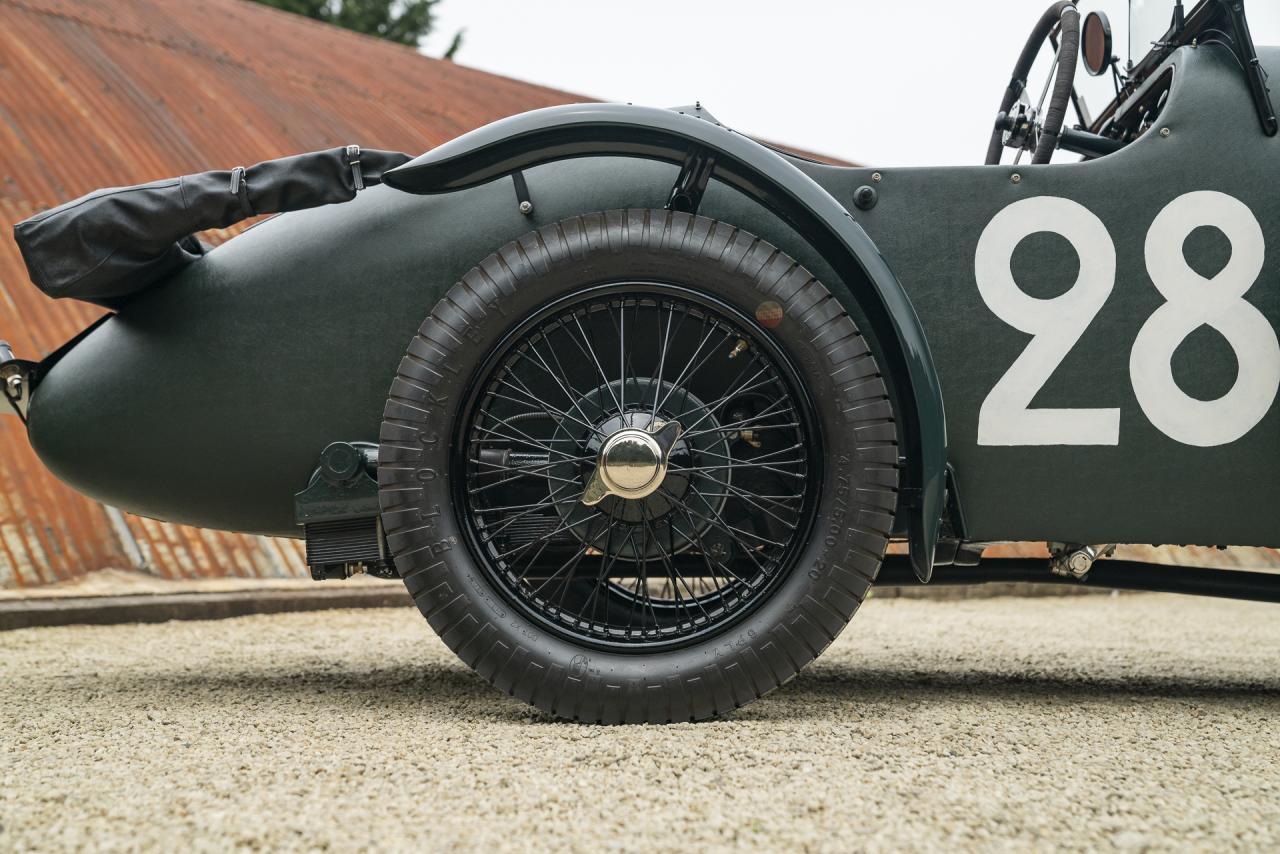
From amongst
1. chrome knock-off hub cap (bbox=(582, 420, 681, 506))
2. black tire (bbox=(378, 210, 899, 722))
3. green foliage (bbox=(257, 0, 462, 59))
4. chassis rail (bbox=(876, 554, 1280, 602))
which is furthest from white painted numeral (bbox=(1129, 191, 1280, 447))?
green foliage (bbox=(257, 0, 462, 59))

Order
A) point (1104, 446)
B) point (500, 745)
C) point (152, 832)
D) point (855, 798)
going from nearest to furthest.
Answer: point (152, 832) < point (855, 798) < point (500, 745) < point (1104, 446)

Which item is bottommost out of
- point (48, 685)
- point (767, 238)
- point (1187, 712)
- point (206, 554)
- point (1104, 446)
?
point (206, 554)

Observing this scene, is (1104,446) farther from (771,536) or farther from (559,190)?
(559,190)

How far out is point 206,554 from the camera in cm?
455

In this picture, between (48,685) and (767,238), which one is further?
(48,685)

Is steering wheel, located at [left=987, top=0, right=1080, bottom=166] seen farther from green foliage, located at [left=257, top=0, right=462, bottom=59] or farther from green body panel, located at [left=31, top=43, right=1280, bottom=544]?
green foliage, located at [left=257, top=0, right=462, bottom=59]

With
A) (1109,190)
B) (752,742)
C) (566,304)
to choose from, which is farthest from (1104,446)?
(566,304)

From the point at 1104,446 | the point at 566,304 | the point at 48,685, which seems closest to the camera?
the point at 566,304

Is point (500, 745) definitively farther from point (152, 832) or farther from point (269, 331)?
point (269, 331)

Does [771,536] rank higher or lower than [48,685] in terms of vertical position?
higher

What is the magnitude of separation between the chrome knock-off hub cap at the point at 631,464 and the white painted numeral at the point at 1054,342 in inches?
30.9

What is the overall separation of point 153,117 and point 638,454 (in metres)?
5.61

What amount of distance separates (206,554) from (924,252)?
11.8 feet

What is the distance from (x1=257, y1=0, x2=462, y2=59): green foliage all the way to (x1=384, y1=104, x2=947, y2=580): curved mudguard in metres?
23.3
